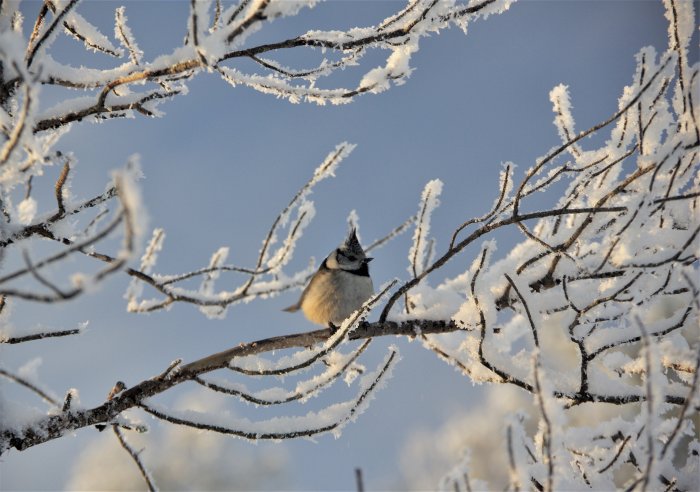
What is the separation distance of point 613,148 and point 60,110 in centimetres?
228

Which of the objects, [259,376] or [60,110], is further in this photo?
[259,376]

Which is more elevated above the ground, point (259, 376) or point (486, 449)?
point (486, 449)

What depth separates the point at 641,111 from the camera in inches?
90.7

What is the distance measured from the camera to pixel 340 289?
13.8 feet

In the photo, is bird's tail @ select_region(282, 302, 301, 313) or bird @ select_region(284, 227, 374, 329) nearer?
bird @ select_region(284, 227, 374, 329)

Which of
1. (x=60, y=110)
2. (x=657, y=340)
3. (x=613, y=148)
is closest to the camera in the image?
(x=60, y=110)

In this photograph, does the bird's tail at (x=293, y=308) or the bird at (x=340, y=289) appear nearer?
the bird at (x=340, y=289)

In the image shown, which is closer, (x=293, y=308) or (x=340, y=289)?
(x=340, y=289)

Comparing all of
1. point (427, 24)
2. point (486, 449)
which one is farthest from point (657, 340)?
point (486, 449)

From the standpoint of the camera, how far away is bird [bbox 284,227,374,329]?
13.7ft

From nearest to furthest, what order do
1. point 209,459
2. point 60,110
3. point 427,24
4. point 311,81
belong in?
point 427,24 < point 60,110 < point 311,81 < point 209,459

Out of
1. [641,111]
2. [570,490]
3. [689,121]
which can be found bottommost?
[570,490]

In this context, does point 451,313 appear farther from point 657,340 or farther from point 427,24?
point 427,24

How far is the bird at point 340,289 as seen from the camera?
4.18 m
